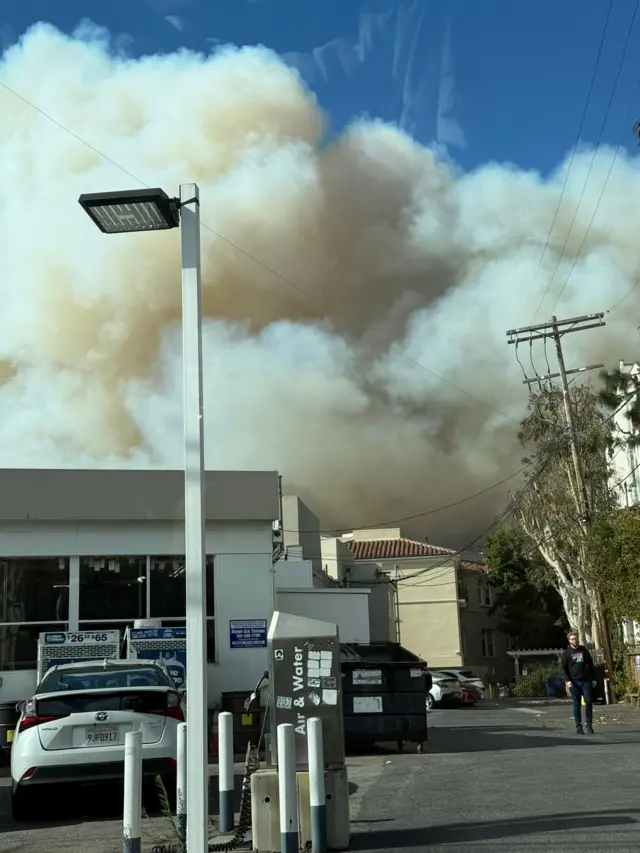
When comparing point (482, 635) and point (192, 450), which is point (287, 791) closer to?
point (192, 450)

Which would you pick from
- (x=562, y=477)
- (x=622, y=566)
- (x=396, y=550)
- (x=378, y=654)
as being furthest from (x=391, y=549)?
(x=378, y=654)

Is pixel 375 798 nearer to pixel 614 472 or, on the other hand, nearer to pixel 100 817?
pixel 100 817

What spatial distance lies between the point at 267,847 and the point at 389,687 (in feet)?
27.0

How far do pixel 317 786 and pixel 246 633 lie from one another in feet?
52.2

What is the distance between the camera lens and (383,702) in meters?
15.3

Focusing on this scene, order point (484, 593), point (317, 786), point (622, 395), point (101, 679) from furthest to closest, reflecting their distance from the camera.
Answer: point (484, 593) < point (622, 395) < point (101, 679) < point (317, 786)

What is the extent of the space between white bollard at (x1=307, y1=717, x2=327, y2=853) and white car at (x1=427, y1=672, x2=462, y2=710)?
2941 centimetres

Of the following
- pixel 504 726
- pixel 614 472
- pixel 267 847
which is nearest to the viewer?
pixel 267 847

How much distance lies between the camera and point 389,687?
50.3 ft

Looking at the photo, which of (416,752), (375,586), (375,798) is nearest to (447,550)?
(375,586)

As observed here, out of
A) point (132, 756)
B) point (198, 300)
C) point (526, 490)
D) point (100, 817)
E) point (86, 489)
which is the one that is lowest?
point (100, 817)

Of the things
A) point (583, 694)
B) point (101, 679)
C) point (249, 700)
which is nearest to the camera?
point (101, 679)

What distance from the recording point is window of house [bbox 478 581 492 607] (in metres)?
66.9

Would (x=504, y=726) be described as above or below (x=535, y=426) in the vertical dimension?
below
